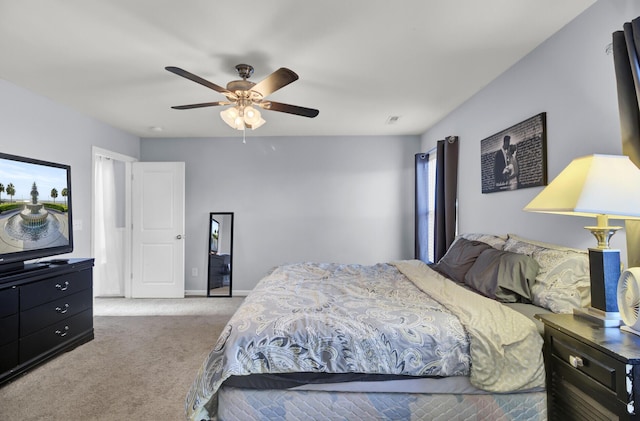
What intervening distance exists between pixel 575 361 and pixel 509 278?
2.51ft

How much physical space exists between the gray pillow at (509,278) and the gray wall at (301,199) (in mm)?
2828

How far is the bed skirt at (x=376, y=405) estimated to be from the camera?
5.40ft

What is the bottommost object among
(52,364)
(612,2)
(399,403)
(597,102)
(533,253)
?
(52,364)

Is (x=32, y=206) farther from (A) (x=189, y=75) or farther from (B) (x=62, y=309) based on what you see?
(A) (x=189, y=75)

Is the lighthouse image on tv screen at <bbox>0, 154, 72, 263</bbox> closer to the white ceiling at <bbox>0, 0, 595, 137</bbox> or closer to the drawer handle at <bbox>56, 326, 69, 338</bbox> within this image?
the drawer handle at <bbox>56, 326, 69, 338</bbox>

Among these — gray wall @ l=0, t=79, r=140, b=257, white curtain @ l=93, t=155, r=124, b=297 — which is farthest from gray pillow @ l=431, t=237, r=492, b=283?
white curtain @ l=93, t=155, r=124, b=297

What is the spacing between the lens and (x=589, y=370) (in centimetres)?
134

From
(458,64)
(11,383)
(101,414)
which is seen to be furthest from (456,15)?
(11,383)

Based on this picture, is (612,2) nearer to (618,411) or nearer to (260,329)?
(618,411)

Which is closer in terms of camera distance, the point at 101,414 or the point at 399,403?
the point at 399,403

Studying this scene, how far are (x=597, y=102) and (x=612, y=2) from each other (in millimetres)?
523

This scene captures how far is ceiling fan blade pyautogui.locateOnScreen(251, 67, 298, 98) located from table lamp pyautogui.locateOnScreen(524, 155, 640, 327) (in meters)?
1.58

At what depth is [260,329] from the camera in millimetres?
1697

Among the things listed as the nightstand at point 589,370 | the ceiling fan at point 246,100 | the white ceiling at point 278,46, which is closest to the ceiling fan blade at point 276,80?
the ceiling fan at point 246,100
